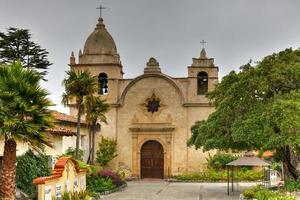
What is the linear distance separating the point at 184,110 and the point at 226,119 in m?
13.4

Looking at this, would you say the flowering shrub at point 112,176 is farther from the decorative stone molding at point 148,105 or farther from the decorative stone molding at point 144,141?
the decorative stone molding at point 148,105

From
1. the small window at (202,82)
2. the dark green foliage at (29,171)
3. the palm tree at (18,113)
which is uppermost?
the small window at (202,82)

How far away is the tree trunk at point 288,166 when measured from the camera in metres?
24.0

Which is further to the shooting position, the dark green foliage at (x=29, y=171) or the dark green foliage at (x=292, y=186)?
the dark green foliage at (x=292, y=186)

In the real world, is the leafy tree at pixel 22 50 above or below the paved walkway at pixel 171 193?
above

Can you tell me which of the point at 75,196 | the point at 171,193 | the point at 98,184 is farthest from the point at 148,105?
the point at 75,196

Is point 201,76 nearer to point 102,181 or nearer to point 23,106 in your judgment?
point 102,181

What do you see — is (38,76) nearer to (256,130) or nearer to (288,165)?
(256,130)

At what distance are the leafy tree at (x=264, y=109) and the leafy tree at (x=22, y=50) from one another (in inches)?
735

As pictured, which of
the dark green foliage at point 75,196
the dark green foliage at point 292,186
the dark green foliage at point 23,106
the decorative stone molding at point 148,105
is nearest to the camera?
the dark green foliage at point 23,106

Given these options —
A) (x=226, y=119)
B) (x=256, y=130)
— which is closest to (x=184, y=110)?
(x=226, y=119)

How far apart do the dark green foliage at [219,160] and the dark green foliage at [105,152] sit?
6995 millimetres

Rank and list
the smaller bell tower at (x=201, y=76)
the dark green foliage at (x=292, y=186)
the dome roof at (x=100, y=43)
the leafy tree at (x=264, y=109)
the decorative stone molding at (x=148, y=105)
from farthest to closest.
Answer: the dome roof at (x=100, y=43) < the decorative stone molding at (x=148, y=105) < the smaller bell tower at (x=201, y=76) < the dark green foliage at (x=292, y=186) < the leafy tree at (x=264, y=109)

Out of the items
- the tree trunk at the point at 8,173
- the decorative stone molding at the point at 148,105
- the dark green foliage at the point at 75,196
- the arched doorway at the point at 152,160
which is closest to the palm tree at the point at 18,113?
the tree trunk at the point at 8,173
